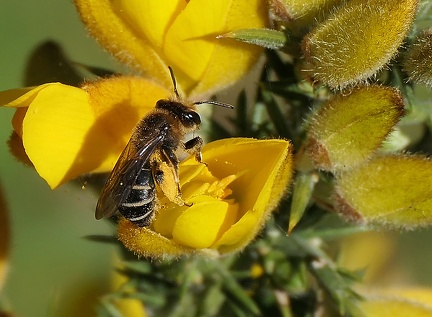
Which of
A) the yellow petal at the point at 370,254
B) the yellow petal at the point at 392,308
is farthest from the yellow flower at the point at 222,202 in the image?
the yellow petal at the point at 370,254

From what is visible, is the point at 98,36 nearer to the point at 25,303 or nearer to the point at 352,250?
the point at 352,250

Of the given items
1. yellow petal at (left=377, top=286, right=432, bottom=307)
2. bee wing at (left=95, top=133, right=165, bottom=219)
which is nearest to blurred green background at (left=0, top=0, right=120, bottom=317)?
yellow petal at (left=377, top=286, right=432, bottom=307)

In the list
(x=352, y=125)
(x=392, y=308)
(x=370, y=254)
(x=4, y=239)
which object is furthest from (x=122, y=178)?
(x=370, y=254)

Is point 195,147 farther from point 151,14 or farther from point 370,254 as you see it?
point 370,254

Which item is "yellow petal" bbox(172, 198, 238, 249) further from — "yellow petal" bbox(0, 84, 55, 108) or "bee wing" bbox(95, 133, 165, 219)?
"yellow petal" bbox(0, 84, 55, 108)

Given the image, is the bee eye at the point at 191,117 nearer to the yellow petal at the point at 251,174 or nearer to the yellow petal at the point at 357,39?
the yellow petal at the point at 251,174

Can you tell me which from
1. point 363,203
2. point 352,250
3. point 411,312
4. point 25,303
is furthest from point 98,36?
point 25,303

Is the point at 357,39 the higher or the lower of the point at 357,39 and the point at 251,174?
the higher
